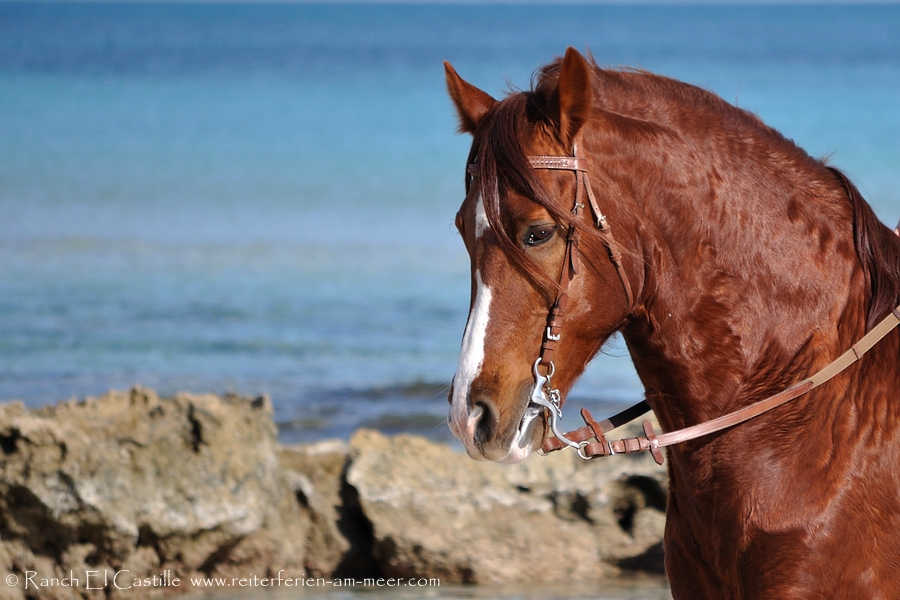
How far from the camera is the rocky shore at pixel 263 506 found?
4391 millimetres

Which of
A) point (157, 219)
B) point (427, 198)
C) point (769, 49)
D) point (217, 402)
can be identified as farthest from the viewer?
point (769, 49)

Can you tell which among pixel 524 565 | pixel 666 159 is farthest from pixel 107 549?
pixel 666 159

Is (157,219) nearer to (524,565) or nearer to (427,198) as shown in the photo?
(427,198)

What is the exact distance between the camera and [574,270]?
2.25 metres

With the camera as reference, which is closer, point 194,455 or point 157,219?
point 194,455

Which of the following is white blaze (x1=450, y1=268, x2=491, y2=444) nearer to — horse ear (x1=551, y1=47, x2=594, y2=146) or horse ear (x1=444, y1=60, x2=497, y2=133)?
horse ear (x1=551, y1=47, x2=594, y2=146)

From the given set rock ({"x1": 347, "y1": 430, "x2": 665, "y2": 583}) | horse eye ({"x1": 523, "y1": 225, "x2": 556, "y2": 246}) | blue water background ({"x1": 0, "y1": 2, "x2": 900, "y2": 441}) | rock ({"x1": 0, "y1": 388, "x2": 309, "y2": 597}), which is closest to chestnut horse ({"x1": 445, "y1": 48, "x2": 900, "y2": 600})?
horse eye ({"x1": 523, "y1": 225, "x2": 556, "y2": 246})

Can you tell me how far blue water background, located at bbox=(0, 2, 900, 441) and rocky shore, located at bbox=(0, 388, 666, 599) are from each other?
679 millimetres

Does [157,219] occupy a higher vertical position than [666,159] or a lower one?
higher

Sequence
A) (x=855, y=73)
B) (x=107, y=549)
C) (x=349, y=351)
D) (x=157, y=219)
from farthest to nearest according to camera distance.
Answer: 1. (x=855, y=73)
2. (x=157, y=219)
3. (x=349, y=351)
4. (x=107, y=549)

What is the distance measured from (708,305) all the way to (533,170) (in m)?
0.55

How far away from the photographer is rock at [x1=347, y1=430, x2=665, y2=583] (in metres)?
4.96

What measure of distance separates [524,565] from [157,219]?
15865 mm

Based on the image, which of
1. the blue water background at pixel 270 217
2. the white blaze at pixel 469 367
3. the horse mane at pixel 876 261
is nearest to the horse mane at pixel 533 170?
the horse mane at pixel 876 261
